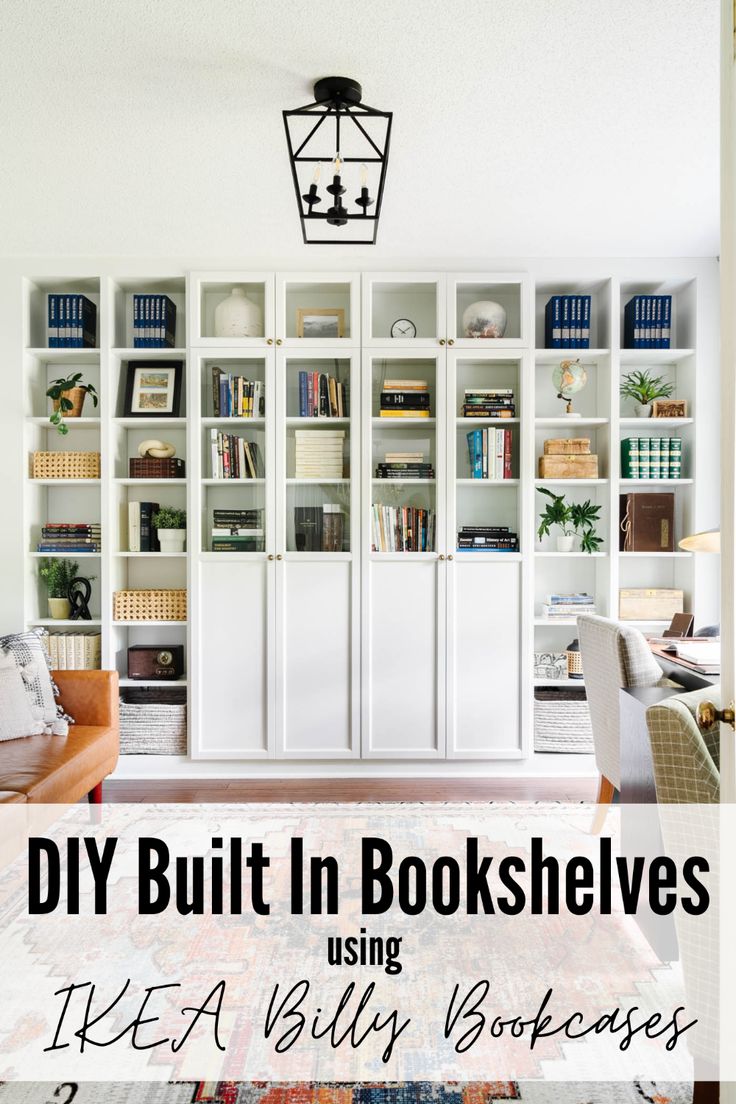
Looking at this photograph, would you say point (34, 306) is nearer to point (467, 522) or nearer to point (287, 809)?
point (467, 522)

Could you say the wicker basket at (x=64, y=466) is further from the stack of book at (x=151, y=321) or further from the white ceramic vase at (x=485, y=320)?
the white ceramic vase at (x=485, y=320)

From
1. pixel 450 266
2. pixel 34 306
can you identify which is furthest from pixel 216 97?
pixel 34 306

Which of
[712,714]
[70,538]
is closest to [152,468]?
[70,538]

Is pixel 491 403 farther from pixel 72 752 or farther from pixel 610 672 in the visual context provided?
pixel 72 752

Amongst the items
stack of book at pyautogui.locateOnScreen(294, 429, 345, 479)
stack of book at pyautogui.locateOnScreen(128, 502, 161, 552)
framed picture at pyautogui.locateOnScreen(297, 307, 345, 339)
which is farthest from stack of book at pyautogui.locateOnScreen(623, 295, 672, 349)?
stack of book at pyautogui.locateOnScreen(128, 502, 161, 552)

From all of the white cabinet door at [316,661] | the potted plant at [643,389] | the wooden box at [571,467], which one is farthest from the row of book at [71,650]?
the potted plant at [643,389]

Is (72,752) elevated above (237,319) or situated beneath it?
situated beneath

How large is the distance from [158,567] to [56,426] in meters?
0.91

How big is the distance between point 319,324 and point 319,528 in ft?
3.51

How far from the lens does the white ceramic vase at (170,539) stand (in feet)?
12.6

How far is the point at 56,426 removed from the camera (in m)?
3.83

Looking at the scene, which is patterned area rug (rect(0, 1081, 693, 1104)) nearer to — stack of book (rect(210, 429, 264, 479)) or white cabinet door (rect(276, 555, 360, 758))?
white cabinet door (rect(276, 555, 360, 758))

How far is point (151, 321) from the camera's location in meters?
3.85

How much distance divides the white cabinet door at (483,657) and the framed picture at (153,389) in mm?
1723
